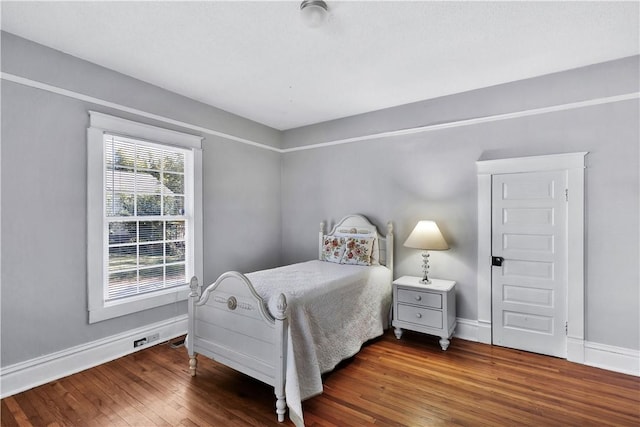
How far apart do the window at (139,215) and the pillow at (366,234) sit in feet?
5.77

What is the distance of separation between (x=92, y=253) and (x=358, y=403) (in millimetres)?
2514

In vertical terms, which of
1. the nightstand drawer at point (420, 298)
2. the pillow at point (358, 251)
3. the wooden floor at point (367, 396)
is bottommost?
the wooden floor at point (367, 396)

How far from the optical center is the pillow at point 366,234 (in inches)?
145

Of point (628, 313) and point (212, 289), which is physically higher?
point (212, 289)

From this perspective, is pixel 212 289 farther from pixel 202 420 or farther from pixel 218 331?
pixel 202 420

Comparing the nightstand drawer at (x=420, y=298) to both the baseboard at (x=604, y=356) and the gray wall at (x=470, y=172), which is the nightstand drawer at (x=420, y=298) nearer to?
the gray wall at (x=470, y=172)

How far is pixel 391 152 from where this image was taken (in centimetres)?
379

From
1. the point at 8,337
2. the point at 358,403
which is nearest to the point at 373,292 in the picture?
the point at 358,403

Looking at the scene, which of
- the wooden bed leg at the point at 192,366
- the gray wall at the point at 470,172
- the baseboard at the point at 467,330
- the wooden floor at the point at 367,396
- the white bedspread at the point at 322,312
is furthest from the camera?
the baseboard at the point at 467,330

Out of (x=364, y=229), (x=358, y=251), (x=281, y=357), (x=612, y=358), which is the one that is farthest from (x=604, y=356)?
(x=281, y=357)

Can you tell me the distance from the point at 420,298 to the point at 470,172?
1.44 meters

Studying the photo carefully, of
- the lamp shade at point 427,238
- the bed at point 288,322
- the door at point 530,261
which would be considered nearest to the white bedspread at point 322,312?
the bed at point 288,322

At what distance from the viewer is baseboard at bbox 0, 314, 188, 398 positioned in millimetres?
2273

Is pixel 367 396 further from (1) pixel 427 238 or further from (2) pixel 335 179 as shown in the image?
(2) pixel 335 179
